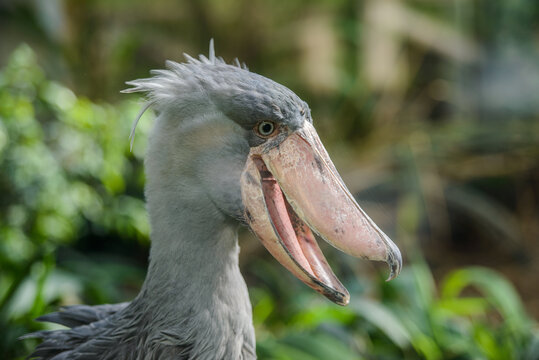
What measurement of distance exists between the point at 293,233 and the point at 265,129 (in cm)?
25

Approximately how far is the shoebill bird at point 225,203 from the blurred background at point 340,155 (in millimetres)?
943

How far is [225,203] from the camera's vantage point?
133 centimetres

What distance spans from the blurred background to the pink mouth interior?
1.05 metres

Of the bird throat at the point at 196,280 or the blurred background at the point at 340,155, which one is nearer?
the bird throat at the point at 196,280

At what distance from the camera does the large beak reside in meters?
1.27

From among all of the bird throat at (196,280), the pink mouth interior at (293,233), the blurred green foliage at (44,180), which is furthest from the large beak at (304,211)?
the blurred green foliage at (44,180)

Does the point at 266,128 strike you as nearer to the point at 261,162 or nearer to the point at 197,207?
the point at 261,162

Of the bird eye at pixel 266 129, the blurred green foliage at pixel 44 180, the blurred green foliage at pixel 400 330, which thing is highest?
the blurred green foliage at pixel 44 180

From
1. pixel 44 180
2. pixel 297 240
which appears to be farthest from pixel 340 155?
pixel 297 240

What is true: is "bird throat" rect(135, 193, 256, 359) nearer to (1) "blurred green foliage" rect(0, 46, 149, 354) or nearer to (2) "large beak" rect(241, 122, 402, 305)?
(2) "large beak" rect(241, 122, 402, 305)

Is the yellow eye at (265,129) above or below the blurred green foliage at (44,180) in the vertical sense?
below

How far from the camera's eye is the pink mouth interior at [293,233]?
1.30 m

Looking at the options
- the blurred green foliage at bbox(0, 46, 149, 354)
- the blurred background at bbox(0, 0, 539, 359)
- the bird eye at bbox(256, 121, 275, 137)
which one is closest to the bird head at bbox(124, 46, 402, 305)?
the bird eye at bbox(256, 121, 275, 137)

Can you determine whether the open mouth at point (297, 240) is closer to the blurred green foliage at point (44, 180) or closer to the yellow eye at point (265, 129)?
the yellow eye at point (265, 129)
